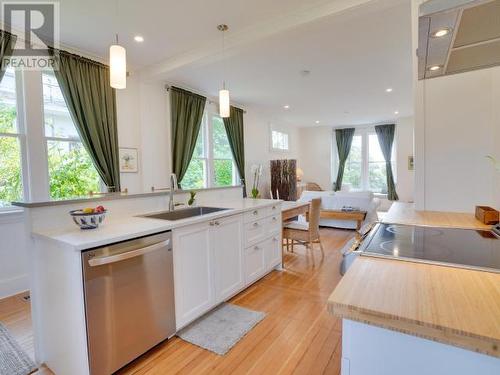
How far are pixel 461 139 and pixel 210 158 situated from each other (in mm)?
4090

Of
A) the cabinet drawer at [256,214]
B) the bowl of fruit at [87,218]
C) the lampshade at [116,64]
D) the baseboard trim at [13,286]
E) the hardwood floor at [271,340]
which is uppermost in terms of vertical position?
the lampshade at [116,64]

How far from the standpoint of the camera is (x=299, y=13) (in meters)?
2.55

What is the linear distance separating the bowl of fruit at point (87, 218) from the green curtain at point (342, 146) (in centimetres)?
806

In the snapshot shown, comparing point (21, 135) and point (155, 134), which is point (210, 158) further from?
point (21, 135)

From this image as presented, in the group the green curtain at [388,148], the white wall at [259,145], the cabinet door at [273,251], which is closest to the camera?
the cabinet door at [273,251]

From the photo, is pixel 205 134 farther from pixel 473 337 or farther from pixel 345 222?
pixel 473 337

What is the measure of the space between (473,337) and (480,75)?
85.1 inches

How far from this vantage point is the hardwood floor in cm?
174

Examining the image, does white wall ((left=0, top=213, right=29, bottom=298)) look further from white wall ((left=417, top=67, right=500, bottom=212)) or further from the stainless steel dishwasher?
white wall ((left=417, top=67, right=500, bottom=212))

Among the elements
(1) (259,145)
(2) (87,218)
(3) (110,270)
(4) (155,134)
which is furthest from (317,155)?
(3) (110,270)

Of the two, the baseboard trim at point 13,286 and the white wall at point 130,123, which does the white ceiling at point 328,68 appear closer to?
the white wall at point 130,123

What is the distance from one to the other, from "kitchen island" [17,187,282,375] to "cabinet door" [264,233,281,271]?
66 cm

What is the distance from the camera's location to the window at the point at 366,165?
837cm

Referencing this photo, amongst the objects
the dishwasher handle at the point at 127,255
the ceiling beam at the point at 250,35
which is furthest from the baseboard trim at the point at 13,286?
the ceiling beam at the point at 250,35
